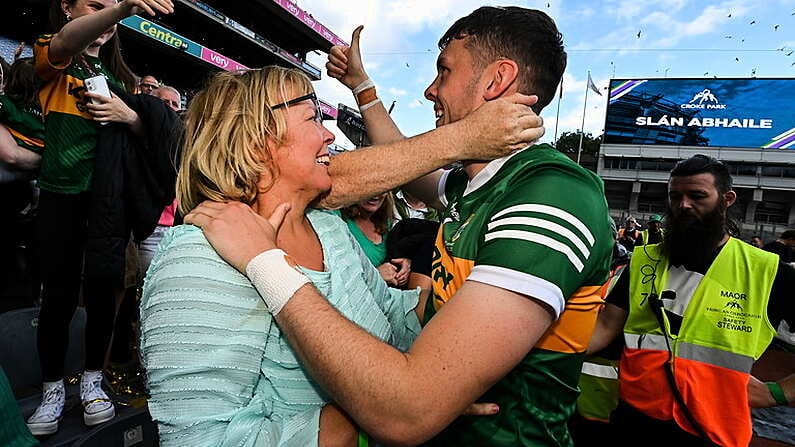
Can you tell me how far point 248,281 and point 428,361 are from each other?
1.89ft

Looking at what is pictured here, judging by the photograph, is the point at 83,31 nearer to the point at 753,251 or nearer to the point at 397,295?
the point at 397,295

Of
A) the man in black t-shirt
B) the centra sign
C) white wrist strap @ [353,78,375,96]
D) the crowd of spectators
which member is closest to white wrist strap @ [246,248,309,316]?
the crowd of spectators

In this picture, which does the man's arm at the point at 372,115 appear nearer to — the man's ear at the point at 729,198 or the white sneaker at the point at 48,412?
the man's ear at the point at 729,198

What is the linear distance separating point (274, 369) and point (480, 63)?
127 centimetres

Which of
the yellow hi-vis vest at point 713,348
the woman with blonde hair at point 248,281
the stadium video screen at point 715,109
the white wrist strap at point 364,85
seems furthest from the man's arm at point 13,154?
the stadium video screen at point 715,109

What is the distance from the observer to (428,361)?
1062mm

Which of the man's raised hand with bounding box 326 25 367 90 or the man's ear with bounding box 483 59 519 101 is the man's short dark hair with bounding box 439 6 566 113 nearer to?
the man's ear with bounding box 483 59 519 101

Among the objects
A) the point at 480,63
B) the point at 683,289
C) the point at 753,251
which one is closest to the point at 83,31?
the point at 480,63

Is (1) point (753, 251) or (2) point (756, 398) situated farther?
(1) point (753, 251)

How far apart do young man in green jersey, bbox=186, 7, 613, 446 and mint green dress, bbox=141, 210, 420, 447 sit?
103 mm

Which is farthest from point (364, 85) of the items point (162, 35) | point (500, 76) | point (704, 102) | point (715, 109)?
point (715, 109)

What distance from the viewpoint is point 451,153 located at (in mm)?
1613

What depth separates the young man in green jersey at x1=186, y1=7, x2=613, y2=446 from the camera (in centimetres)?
106

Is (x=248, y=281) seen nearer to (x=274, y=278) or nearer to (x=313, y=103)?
(x=274, y=278)
